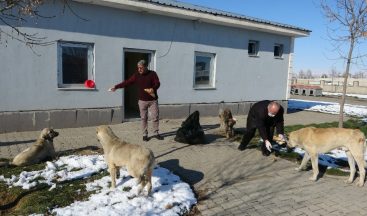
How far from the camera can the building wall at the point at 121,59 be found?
9.43 meters

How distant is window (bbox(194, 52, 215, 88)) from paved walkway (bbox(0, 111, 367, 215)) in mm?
4402

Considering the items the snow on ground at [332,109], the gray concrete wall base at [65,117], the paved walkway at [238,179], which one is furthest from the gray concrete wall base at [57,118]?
the snow on ground at [332,109]

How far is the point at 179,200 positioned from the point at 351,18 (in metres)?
8.37

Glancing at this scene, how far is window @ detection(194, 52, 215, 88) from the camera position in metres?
13.7

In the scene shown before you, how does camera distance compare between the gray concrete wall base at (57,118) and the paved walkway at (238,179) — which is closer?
the paved walkway at (238,179)

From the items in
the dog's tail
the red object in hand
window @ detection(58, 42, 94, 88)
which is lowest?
A: the dog's tail

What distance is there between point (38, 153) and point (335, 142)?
231 inches

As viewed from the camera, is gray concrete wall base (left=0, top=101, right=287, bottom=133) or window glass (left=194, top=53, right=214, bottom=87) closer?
gray concrete wall base (left=0, top=101, right=287, bottom=133)

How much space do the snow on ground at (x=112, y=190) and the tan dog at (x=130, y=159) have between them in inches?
9.6

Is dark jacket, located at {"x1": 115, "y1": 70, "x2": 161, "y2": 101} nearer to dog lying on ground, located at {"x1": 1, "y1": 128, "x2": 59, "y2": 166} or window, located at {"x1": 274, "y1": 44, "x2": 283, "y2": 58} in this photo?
dog lying on ground, located at {"x1": 1, "y1": 128, "x2": 59, "y2": 166}

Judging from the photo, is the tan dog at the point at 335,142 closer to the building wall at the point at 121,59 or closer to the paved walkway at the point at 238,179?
the paved walkway at the point at 238,179

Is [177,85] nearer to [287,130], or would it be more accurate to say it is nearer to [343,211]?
[287,130]

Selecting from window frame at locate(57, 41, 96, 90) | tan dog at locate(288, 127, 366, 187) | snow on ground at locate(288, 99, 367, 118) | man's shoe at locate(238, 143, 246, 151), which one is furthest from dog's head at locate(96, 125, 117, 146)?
snow on ground at locate(288, 99, 367, 118)

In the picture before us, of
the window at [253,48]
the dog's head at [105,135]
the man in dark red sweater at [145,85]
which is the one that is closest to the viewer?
the dog's head at [105,135]
